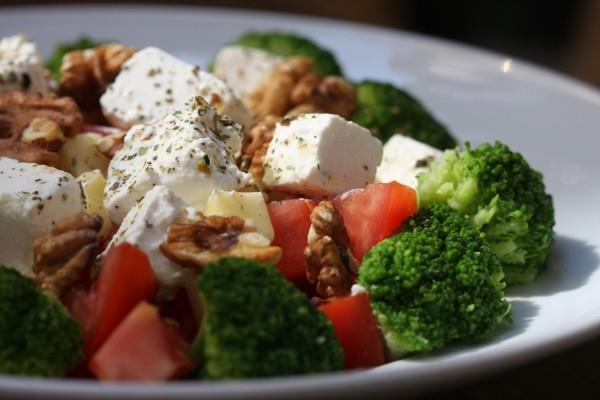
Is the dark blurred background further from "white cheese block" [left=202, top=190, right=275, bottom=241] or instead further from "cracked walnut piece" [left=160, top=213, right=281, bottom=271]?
"cracked walnut piece" [left=160, top=213, right=281, bottom=271]

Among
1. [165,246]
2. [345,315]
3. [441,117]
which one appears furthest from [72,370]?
[441,117]

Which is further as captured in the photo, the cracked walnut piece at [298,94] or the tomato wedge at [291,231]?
the cracked walnut piece at [298,94]

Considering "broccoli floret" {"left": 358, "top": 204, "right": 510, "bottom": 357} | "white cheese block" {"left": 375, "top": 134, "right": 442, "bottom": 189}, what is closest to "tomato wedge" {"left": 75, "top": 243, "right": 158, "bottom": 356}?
"broccoli floret" {"left": 358, "top": 204, "right": 510, "bottom": 357}

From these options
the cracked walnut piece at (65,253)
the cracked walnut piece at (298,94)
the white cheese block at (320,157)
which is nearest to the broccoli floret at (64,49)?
the cracked walnut piece at (298,94)

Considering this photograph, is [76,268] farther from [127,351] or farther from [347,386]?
[347,386]

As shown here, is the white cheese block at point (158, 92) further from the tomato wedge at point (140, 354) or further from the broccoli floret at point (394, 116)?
the tomato wedge at point (140, 354)

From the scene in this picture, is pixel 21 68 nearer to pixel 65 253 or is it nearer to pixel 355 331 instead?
pixel 65 253
